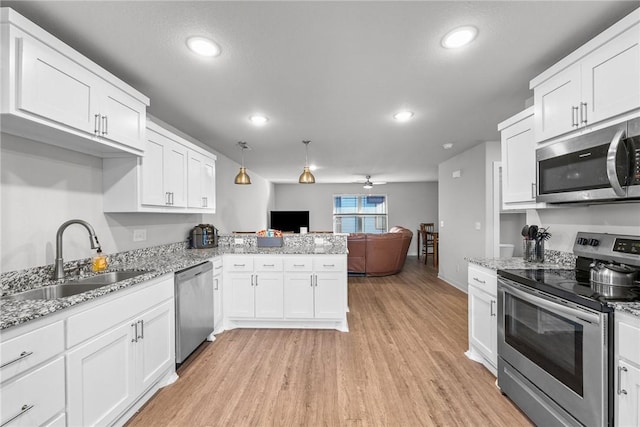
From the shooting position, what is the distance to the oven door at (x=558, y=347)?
134cm

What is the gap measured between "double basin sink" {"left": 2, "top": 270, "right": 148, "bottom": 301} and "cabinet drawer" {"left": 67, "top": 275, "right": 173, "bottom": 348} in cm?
21

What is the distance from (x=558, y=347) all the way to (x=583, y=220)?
42.1 inches

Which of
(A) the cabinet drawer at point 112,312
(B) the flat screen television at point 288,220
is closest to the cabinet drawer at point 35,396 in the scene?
(A) the cabinet drawer at point 112,312

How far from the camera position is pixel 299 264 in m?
3.22

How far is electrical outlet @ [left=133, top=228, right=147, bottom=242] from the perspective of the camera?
275 centimetres

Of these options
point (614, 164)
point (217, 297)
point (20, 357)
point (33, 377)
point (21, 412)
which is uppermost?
point (614, 164)

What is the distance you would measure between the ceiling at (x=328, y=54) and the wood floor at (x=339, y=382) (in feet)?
7.93

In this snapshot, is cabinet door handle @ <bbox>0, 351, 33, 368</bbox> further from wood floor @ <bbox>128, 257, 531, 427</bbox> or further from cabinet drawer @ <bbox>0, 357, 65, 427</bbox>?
wood floor @ <bbox>128, 257, 531, 427</bbox>

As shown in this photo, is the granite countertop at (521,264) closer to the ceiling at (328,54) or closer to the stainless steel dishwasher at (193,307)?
the ceiling at (328,54)

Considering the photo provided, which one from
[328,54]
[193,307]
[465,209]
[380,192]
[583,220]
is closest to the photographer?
[328,54]

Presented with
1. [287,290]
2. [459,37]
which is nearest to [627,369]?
[459,37]

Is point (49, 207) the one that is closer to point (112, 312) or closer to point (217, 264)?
point (112, 312)

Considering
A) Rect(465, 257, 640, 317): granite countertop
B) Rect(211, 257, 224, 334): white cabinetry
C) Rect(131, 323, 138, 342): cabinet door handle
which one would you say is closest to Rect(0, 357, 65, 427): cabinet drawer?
Rect(131, 323, 138, 342): cabinet door handle

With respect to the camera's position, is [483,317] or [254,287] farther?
[254,287]
